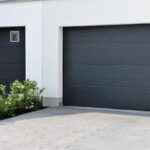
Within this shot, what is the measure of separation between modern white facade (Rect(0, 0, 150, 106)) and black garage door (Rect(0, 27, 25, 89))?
0.37 meters

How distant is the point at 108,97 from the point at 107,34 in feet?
5.25

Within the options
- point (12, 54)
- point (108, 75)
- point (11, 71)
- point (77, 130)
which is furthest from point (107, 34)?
point (77, 130)

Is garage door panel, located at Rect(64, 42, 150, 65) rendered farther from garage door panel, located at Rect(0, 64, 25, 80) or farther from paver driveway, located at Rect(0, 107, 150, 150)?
garage door panel, located at Rect(0, 64, 25, 80)

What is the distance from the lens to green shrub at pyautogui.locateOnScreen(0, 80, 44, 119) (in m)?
9.58

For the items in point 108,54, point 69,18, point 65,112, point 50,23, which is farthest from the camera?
point 50,23

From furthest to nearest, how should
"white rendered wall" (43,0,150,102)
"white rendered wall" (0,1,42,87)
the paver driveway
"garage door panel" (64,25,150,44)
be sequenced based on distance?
"white rendered wall" (0,1,42,87) < "garage door panel" (64,25,150,44) < "white rendered wall" (43,0,150,102) < the paver driveway

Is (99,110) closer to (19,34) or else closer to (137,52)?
(137,52)

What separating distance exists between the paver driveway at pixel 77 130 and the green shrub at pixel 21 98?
40 centimetres

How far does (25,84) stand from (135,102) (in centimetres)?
278

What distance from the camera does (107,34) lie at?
1030 centimetres

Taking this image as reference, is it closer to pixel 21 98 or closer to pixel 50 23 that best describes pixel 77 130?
pixel 21 98

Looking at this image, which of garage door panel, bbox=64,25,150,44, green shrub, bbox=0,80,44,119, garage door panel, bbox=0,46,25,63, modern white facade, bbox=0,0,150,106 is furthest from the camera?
garage door panel, bbox=0,46,25,63

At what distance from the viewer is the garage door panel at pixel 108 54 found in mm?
9930

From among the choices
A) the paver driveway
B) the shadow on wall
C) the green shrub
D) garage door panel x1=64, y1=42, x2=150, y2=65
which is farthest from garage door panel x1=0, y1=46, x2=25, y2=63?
the paver driveway
